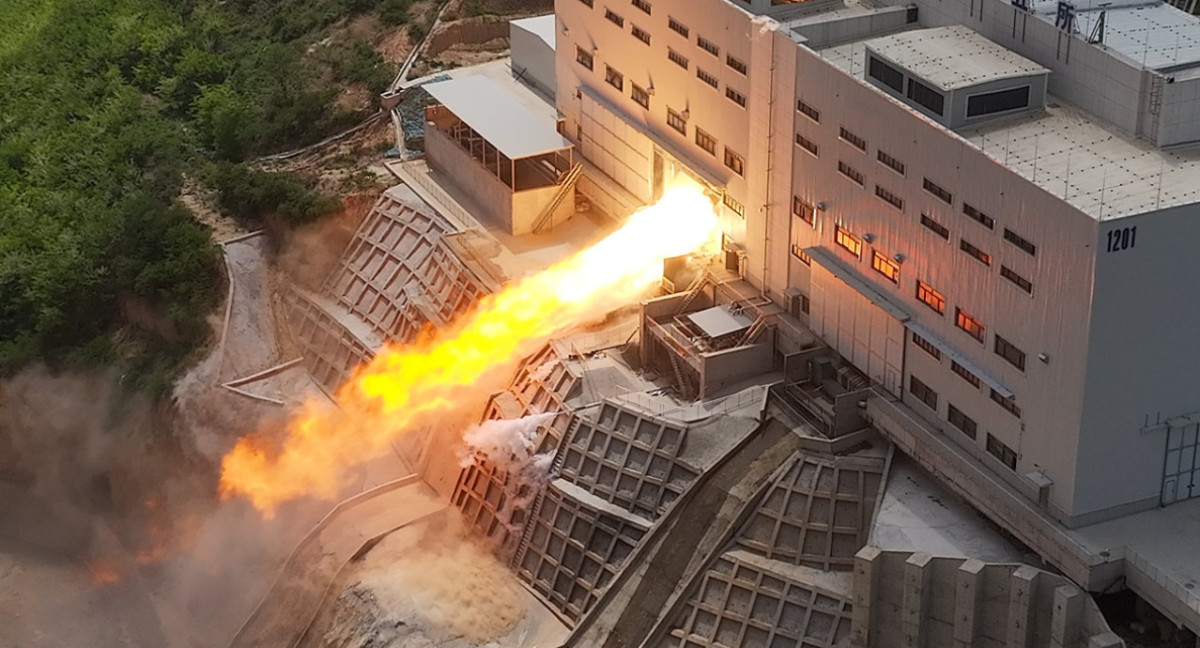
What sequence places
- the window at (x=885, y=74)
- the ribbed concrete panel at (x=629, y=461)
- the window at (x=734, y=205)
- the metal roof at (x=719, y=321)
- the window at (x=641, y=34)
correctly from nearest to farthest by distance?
the window at (x=885, y=74)
the ribbed concrete panel at (x=629, y=461)
the metal roof at (x=719, y=321)
the window at (x=734, y=205)
the window at (x=641, y=34)

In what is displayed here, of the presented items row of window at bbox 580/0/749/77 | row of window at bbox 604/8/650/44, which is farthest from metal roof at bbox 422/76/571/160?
row of window at bbox 604/8/650/44

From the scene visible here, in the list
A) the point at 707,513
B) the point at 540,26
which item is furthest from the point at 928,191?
the point at 540,26

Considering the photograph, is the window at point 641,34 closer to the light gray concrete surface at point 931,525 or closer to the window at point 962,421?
the window at point 962,421

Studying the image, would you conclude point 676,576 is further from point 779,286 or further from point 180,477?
point 180,477

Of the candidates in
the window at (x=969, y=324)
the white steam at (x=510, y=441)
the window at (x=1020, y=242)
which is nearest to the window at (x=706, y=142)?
the white steam at (x=510, y=441)

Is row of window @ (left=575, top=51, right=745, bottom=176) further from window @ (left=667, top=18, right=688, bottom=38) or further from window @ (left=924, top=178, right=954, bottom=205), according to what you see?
window @ (left=924, top=178, right=954, bottom=205)

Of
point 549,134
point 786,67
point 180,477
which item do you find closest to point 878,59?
point 786,67
